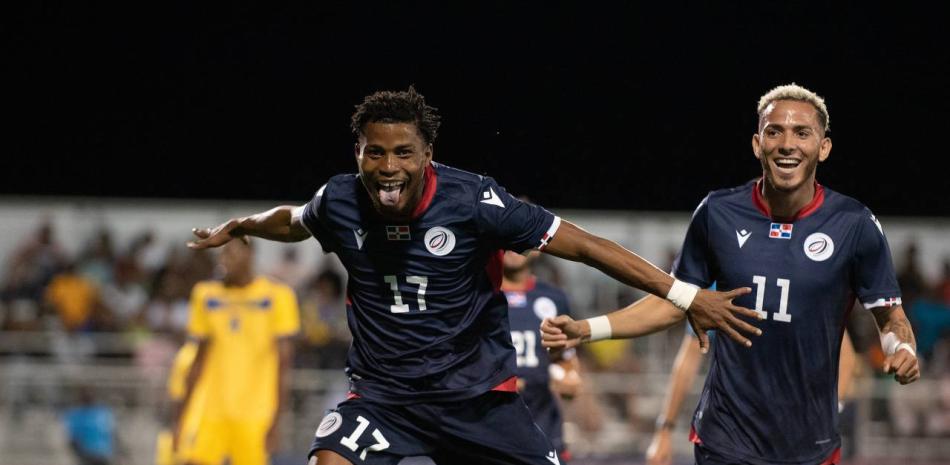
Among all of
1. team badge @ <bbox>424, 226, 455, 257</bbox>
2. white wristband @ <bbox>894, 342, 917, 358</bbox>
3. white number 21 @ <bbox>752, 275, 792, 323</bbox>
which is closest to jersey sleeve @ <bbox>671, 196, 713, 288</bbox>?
white number 21 @ <bbox>752, 275, 792, 323</bbox>

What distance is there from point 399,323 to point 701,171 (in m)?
9.50

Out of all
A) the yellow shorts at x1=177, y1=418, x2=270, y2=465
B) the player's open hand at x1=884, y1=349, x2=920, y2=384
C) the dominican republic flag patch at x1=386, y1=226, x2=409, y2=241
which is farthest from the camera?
the yellow shorts at x1=177, y1=418, x2=270, y2=465

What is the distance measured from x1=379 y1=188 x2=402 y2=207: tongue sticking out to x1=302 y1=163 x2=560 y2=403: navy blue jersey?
0.52 feet

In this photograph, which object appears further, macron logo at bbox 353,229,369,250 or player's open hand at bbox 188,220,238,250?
player's open hand at bbox 188,220,238,250

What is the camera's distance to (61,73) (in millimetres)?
16703

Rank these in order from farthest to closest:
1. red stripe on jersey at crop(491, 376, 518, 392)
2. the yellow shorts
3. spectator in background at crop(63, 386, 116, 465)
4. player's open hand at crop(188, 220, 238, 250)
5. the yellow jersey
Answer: spectator in background at crop(63, 386, 116, 465)
the yellow jersey
the yellow shorts
player's open hand at crop(188, 220, 238, 250)
red stripe on jersey at crop(491, 376, 518, 392)

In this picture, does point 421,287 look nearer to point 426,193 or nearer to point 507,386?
point 426,193

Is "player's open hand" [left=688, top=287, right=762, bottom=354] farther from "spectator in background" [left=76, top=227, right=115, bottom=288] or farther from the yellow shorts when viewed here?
"spectator in background" [left=76, top=227, right=115, bottom=288]

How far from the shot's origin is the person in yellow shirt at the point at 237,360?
9094mm

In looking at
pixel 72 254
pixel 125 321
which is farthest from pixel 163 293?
pixel 72 254

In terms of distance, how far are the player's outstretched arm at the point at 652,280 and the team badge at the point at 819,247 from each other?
13.6 inches

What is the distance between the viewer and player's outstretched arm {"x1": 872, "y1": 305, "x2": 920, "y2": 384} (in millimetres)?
4871

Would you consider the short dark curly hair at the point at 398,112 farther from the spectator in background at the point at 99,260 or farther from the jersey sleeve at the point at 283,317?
the spectator in background at the point at 99,260

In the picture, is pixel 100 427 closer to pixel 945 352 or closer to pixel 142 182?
pixel 142 182
